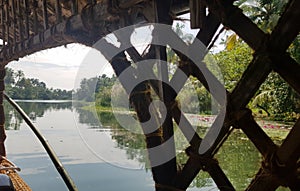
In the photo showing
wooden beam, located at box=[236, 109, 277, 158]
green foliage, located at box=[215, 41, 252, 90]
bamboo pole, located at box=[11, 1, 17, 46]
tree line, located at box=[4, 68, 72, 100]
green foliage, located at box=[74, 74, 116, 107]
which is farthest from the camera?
tree line, located at box=[4, 68, 72, 100]

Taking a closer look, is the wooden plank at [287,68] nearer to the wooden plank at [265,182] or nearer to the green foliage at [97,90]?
the wooden plank at [265,182]

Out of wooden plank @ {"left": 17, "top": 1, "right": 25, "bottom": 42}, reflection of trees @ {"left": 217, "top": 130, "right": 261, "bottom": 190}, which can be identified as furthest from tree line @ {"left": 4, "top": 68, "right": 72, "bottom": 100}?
wooden plank @ {"left": 17, "top": 1, "right": 25, "bottom": 42}

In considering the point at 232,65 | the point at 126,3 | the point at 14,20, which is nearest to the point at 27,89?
the point at 14,20

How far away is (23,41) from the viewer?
125 inches

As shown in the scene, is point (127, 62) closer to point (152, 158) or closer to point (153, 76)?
point (153, 76)

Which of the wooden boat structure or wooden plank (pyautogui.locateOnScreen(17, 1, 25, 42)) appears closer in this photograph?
the wooden boat structure

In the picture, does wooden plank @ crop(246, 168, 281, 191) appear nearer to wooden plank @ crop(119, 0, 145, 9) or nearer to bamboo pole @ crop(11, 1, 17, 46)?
wooden plank @ crop(119, 0, 145, 9)

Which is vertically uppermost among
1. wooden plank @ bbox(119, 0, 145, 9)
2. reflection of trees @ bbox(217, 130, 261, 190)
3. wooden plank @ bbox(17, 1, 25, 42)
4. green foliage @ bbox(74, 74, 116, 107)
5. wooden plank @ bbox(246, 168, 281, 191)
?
wooden plank @ bbox(17, 1, 25, 42)

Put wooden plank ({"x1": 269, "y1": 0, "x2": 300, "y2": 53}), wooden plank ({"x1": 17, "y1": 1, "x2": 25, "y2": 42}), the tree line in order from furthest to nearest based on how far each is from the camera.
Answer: the tree line, wooden plank ({"x1": 17, "y1": 1, "x2": 25, "y2": 42}), wooden plank ({"x1": 269, "y1": 0, "x2": 300, "y2": 53})

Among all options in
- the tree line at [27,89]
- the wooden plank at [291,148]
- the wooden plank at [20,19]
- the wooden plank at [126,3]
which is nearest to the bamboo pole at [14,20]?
the wooden plank at [20,19]

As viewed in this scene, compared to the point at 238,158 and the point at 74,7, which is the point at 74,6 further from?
the point at 238,158

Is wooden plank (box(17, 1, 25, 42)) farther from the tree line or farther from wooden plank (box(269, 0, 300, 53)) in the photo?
the tree line

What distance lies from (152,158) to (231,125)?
15.6 inches

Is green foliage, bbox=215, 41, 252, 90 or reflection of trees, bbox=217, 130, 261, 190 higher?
green foliage, bbox=215, 41, 252, 90
